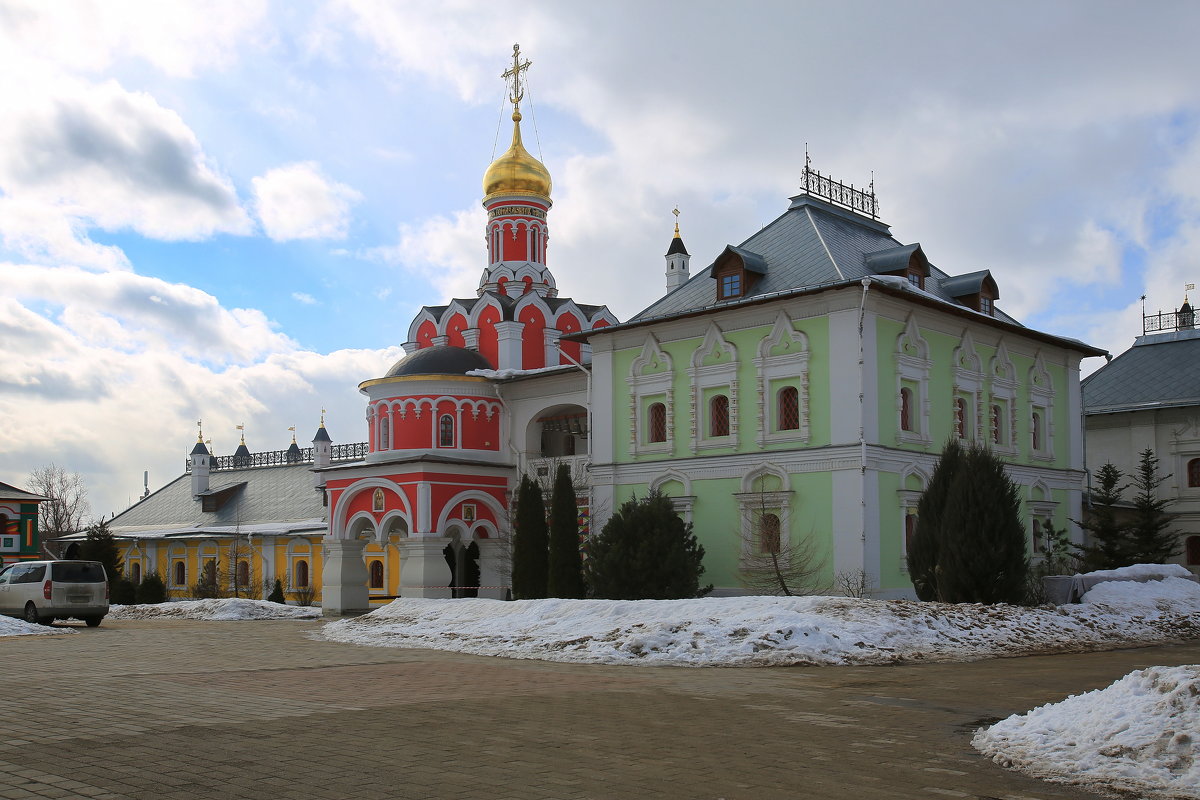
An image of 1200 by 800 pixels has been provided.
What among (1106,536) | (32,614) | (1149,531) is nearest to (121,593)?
(32,614)

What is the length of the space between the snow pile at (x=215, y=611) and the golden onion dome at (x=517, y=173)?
1525cm

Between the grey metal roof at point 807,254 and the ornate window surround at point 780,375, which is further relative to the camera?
the grey metal roof at point 807,254

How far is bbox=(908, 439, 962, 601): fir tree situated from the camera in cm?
1895

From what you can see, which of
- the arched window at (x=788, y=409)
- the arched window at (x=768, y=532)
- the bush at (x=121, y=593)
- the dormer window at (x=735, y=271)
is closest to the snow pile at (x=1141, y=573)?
the arched window at (x=768, y=532)

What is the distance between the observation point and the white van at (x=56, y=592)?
22.5 meters

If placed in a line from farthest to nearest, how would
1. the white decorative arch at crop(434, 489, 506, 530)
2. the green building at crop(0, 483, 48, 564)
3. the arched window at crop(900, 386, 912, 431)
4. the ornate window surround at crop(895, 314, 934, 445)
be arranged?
1. the green building at crop(0, 483, 48, 564)
2. the white decorative arch at crop(434, 489, 506, 530)
3. the arched window at crop(900, 386, 912, 431)
4. the ornate window surround at crop(895, 314, 934, 445)

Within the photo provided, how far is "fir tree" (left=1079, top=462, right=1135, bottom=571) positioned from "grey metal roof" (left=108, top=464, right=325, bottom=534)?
31596 millimetres

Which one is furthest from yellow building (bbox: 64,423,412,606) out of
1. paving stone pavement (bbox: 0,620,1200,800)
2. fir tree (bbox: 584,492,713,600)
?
paving stone pavement (bbox: 0,620,1200,800)

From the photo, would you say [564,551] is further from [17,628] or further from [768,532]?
[17,628]

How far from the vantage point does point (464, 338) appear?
36.3 metres

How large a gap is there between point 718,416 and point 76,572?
1386 cm

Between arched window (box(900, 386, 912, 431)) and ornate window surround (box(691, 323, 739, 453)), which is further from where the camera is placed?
ornate window surround (box(691, 323, 739, 453))

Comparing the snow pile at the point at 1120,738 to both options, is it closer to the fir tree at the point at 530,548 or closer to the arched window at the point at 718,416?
the arched window at the point at 718,416

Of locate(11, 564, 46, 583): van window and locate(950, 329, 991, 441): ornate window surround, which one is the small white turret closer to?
locate(950, 329, 991, 441): ornate window surround
